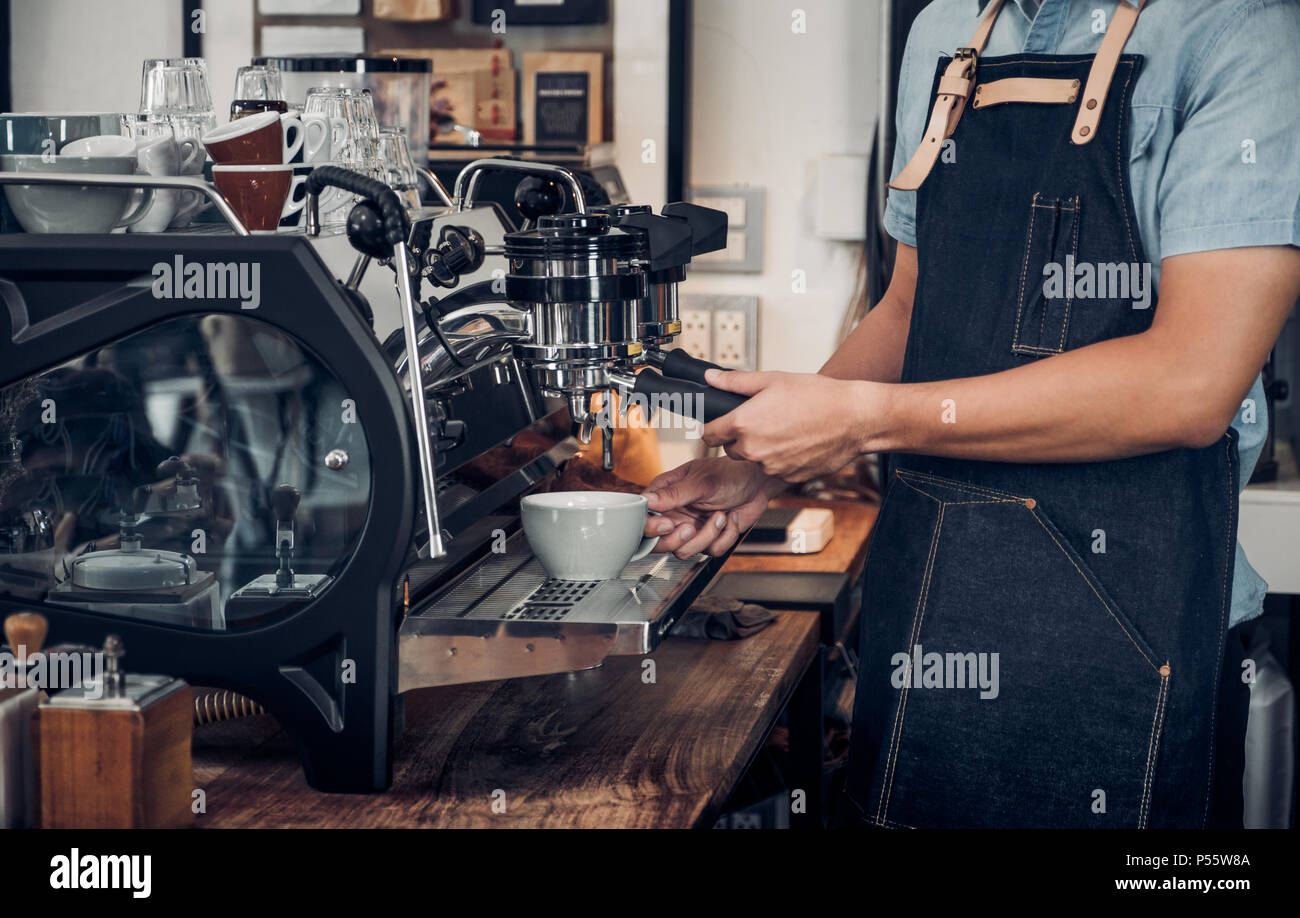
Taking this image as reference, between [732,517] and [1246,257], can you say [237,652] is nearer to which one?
[732,517]

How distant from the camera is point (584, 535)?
1.13 meters

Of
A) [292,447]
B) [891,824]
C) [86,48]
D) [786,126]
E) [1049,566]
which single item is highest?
[86,48]

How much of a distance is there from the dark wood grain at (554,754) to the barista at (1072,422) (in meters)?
0.14

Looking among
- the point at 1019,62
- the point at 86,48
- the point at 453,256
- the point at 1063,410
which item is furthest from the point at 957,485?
the point at 86,48

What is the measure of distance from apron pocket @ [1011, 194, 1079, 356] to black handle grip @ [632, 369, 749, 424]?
0.24 metres

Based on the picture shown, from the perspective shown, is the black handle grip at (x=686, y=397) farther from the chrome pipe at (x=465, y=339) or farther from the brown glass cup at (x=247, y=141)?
the brown glass cup at (x=247, y=141)

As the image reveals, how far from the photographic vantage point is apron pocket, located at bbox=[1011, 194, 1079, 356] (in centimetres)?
118

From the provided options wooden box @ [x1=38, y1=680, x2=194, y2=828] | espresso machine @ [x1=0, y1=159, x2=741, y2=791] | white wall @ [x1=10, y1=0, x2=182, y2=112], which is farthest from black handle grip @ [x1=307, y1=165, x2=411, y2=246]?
white wall @ [x1=10, y1=0, x2=182, y2=112]

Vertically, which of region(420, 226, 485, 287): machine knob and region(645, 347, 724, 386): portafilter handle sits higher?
region(420, 226, 485, 287): machine knob

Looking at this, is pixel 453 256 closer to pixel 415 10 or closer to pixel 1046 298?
pixel 1046 298

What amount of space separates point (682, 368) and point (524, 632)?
0.80 ft

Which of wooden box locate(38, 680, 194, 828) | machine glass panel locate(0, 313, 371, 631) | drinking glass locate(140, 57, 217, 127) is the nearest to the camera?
wooden box locate(38, 680, 194, 828)

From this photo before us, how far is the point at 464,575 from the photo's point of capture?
3.89 feet

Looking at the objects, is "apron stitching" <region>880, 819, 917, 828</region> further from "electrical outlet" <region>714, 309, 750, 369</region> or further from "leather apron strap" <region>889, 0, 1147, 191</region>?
"electrical outlet" <region>714, 309, 750, 369</region>
